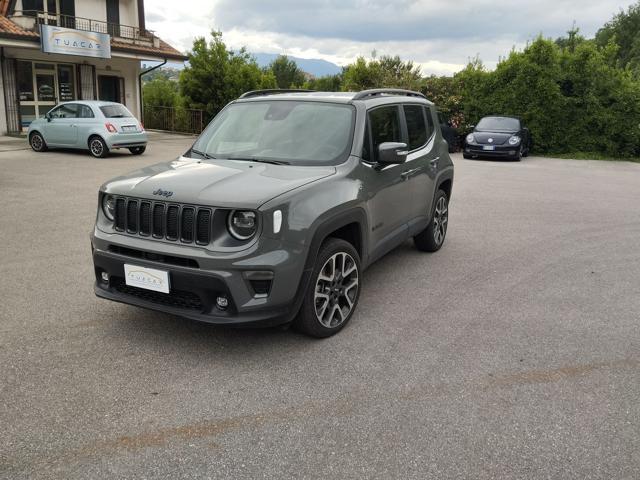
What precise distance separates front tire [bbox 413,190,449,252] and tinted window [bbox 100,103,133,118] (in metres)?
11.6

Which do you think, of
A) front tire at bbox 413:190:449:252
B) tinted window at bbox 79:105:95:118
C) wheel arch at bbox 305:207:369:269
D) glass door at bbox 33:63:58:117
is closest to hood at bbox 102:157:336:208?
wheel arch at bbox 305:207:369:269

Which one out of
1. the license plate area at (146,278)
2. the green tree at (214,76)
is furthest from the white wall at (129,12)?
the license plate area at (146,278)

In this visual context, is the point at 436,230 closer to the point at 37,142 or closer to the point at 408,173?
the point at 408,173

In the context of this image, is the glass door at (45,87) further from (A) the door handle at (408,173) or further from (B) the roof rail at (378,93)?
(A) the door handle at (408,173)

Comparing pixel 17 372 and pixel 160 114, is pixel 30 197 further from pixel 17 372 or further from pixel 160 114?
pixel 160 114

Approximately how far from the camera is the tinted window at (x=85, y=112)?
15.3 m

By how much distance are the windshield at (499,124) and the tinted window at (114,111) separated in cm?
1190

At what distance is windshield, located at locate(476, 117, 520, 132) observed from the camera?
770 inches

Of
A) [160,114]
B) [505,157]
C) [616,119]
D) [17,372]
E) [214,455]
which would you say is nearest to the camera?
[214,455]

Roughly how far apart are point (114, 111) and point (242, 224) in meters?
13.5

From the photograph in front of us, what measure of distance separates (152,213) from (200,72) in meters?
22.0

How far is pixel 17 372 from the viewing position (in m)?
3.58

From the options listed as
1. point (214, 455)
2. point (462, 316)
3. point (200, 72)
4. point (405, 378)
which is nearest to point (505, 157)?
point (200, 72)

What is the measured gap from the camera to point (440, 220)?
22.6 ft
